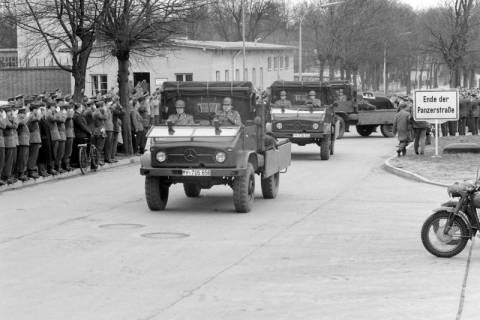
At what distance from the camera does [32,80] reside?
61344 mm

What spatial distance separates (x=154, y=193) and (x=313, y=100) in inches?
596

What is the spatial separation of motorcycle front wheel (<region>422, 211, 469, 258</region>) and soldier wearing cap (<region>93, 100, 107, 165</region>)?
13.9 metres

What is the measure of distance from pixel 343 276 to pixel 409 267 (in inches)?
38.2

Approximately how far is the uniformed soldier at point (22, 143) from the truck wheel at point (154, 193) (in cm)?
487

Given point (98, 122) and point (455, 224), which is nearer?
point (455, 224)

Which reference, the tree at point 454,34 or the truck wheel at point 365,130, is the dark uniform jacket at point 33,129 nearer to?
the truck wheel at point 365,130

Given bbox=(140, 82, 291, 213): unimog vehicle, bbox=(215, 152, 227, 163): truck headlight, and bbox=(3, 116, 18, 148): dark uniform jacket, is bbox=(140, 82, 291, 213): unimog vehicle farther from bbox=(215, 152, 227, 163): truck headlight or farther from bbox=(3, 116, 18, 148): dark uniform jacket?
bbox=(3, 116, 18, 148): dark uniform jacket

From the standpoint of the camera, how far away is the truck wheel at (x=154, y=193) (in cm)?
1582

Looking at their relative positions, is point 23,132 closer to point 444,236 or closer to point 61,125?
point 61,125

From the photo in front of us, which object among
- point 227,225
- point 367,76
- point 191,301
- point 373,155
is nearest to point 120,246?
point 227,225

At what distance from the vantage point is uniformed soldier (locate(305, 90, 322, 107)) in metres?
30.4

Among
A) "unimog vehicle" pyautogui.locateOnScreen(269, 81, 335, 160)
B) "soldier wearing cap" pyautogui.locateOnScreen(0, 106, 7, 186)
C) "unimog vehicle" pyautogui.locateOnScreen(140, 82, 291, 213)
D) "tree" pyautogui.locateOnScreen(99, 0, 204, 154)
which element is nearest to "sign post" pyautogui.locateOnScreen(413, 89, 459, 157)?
A: "unimog vehicle" pyautogui.locateOnScreen(269, 81, 335, 160)

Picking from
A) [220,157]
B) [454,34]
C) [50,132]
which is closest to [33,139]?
[50,132]

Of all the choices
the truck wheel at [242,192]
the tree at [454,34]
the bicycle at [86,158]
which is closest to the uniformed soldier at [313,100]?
the bicycle at [86,158]
